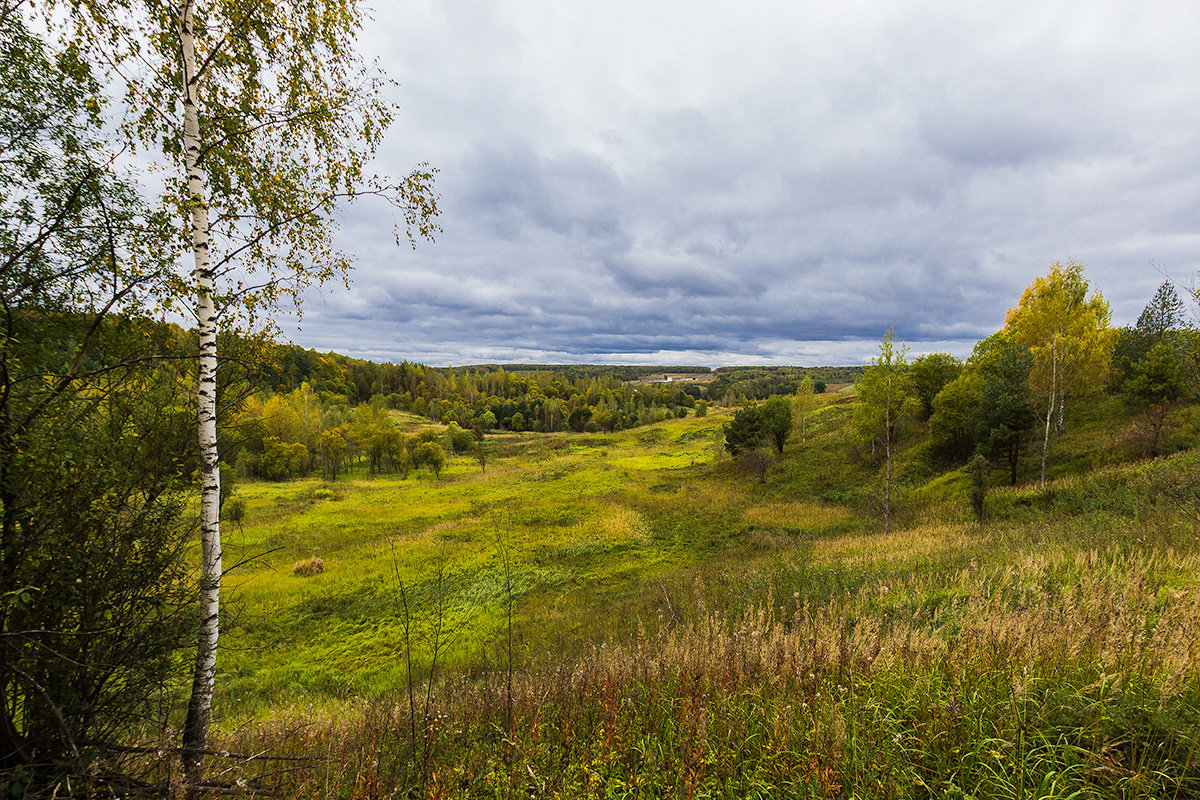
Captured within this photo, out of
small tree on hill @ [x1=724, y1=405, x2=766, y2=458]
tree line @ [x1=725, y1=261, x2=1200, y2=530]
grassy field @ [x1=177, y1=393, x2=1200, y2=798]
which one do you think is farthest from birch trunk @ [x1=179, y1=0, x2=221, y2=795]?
small tree on hill @ [x1=724, y1=405, x2=766, y2=458]

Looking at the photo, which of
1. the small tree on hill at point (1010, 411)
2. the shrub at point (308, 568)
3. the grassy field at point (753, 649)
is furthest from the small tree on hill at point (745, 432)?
the shrub at point (308, 568)

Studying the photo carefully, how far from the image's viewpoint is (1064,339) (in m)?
20.9

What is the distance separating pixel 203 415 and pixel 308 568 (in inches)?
780

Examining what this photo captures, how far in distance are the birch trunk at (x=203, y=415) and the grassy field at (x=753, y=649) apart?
0.81 m

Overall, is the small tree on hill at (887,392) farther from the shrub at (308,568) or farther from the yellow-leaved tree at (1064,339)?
the shrub at (308,568)

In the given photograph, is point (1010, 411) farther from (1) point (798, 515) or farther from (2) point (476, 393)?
(2) point (476, 393)

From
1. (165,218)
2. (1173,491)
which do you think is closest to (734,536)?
(1173,491)

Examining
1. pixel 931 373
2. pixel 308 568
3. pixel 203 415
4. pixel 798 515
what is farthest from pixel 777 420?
pixel 203 415

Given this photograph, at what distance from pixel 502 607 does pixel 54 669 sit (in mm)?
12550

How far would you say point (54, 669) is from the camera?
3410 millimetres

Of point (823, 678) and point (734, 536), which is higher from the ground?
point (823, 678)

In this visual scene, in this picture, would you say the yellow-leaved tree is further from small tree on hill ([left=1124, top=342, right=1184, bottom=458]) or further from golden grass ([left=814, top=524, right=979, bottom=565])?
golden grass ([left=814, top=524, right=979, bottom=565])

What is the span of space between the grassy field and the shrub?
3.06 feet

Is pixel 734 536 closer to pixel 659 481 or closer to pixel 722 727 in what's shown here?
pixel 659 481
